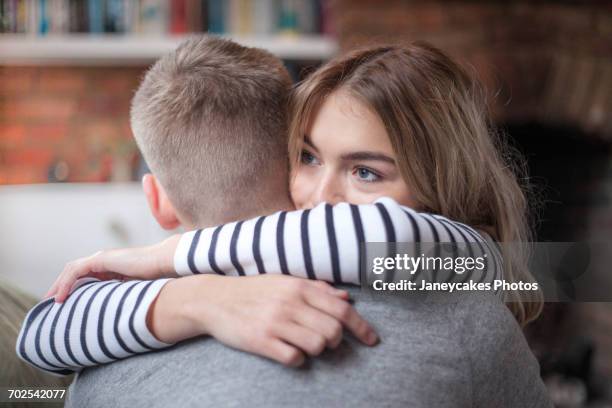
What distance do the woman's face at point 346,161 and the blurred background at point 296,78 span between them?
1.83 m

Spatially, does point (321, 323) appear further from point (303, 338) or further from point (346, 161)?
point (346, 161)

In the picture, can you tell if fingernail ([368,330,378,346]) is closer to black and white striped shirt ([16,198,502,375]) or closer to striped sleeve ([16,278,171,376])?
black and white striped shirt ([16,198,502,375])

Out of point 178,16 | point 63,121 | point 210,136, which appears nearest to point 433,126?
point 210,136

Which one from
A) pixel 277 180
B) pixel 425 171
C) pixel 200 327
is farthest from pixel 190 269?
pixel 425 171

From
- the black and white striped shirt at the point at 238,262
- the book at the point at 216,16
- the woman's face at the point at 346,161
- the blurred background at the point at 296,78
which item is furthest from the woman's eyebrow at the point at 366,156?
the book at the point at 216,16

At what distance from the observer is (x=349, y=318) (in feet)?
1.90

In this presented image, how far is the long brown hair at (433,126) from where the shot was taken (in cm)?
81

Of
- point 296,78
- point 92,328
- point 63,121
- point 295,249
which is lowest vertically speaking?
point 63,121

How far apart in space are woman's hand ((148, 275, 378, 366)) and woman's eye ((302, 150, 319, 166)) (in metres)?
0.25

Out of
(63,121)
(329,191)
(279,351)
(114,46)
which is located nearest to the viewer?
(279,351)

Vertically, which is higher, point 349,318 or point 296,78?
point 349,318

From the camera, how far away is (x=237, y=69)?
83 cm

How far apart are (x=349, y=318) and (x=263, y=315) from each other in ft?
0.25

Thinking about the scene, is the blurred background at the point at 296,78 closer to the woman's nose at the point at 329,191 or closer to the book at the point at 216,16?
the book at the point at 216,16
